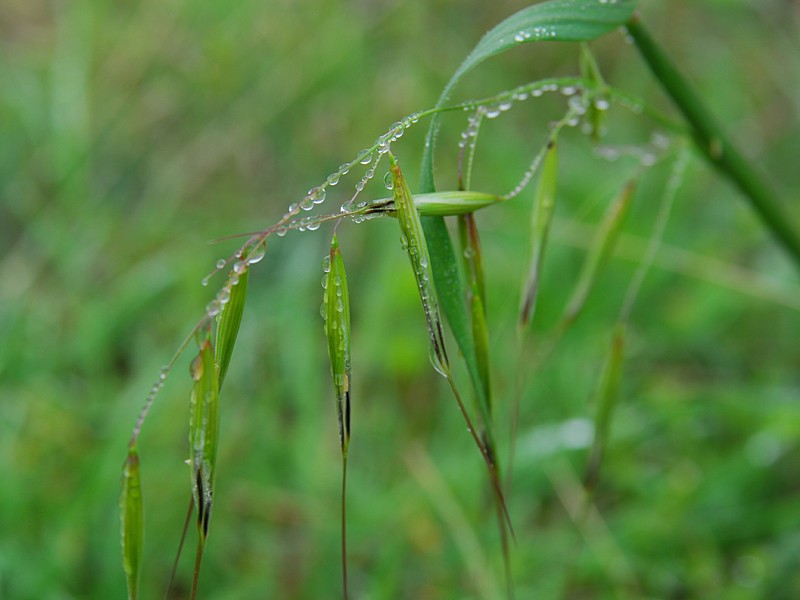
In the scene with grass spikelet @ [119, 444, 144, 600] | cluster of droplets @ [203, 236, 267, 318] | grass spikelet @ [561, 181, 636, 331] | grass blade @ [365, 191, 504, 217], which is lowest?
grass spikelet @ [119, 444, 144, 600]

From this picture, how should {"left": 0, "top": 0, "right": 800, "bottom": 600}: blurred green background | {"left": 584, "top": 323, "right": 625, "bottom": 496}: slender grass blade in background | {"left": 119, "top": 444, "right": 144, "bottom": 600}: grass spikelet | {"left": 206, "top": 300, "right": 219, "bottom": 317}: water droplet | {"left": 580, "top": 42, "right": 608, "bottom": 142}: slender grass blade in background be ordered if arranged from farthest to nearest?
{"left": 0, "top": 0, "right": 800, "bottom": 600}: blurred green background, {"left": 584, "top": 323, "right": 625, "bottom": 496}: slender grass blade in background, {"left": 580, "top": 42, "right": 608, "bottom": 142}: slender grass blade in background, {"left": 119, "top": 444, "right": 144, "bottom": 600}: grass spikelet, {"left": 206, "top": 300, "right": 219, "bottom": 317}: water droplet

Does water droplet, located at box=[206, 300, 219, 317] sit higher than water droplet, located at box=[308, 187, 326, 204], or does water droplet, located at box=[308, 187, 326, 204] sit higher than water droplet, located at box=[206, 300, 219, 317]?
water droplet, located at box=[308, 187, 326, 204]

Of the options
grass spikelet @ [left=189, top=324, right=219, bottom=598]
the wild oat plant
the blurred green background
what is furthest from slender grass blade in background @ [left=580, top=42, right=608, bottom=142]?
grass spikelet @ [left=189, top=324, right=219, bottom=598]

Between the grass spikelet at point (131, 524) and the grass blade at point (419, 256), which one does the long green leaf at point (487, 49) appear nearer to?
the grass blade at point (419, 256)

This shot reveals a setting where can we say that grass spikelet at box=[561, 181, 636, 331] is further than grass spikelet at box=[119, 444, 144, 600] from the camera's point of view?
Yes

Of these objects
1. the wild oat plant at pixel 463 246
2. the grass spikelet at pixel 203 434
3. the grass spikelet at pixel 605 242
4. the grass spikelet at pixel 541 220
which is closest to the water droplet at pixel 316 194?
the wild oat plant at pixel 463 246

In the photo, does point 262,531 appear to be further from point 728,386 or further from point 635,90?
point 635,90

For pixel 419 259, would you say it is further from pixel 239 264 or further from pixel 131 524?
pixel 131 524

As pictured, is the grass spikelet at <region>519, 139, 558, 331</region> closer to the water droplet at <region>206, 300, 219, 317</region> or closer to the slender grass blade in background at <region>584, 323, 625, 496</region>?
the slender grass blade in background at <region>584, 323, 625, 496</region>
